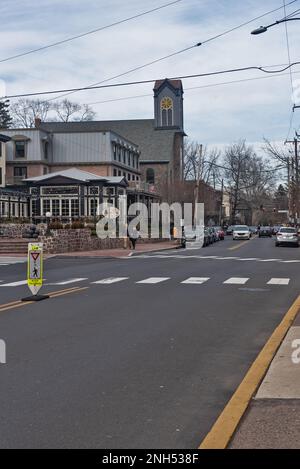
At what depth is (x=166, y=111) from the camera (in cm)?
9994

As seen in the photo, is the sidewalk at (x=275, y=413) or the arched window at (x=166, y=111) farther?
the arched window at (x=166, y=111)

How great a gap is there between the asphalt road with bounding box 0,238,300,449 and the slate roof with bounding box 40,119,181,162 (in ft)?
242

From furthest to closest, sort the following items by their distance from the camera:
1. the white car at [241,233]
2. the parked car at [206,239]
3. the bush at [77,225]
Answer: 1. the white car at [241,233]
2. the parked car at [206,239]
3. the bush at [77,225]

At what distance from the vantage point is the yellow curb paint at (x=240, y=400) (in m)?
5.26

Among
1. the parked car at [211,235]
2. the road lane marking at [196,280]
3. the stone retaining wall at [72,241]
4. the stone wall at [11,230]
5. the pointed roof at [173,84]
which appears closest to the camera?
the road lane marking at [196,280]

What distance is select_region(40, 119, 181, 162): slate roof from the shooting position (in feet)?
291

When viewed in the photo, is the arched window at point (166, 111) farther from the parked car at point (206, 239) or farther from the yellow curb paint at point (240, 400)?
the yellow curb paint at point (240, 400)

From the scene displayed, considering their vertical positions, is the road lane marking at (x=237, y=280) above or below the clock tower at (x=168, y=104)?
below

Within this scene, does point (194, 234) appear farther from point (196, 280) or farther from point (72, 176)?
point (196, 280)

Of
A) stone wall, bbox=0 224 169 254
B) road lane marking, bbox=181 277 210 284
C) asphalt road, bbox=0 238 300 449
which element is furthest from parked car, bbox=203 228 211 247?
asphalt road, bbox=0 238 300 449

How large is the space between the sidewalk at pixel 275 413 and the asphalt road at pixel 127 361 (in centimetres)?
33

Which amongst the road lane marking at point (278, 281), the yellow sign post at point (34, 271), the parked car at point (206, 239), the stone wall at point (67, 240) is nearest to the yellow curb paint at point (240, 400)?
the yellow sign post at point (34, 271)

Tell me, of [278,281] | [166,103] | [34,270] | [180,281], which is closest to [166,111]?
[166,103]
